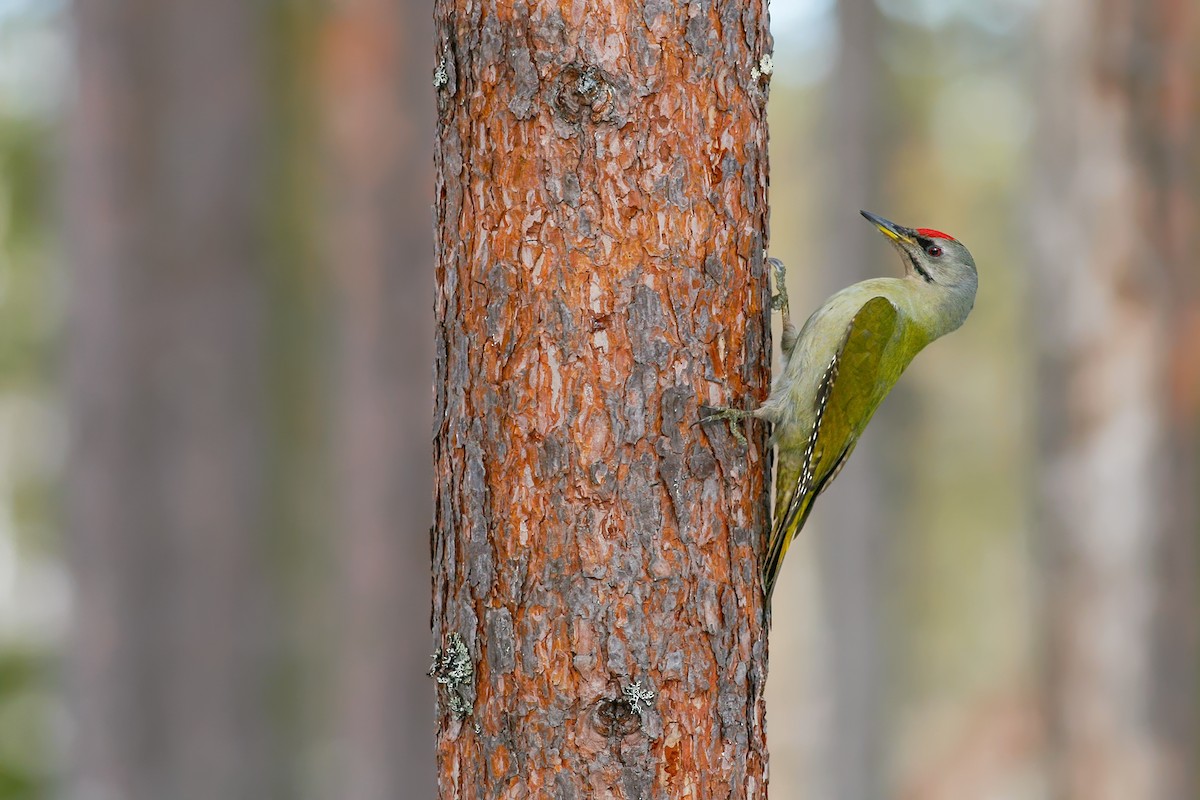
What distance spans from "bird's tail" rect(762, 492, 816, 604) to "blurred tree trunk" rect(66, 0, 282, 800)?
18.6 ft

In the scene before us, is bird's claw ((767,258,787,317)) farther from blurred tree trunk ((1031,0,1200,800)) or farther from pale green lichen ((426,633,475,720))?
blurred tree trunk ((1031,0,1200,800))

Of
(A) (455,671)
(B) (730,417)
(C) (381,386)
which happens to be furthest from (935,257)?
(C) (381,386)

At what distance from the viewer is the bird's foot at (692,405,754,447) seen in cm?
239

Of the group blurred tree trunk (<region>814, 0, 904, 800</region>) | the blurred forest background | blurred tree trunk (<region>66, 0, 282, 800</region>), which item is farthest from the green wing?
blurred tree trunk (<region>814, 0, 904, 800</region>)

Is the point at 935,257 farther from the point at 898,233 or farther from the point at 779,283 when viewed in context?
the point at 779,283

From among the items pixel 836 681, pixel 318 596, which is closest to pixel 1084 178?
pixel 836 681

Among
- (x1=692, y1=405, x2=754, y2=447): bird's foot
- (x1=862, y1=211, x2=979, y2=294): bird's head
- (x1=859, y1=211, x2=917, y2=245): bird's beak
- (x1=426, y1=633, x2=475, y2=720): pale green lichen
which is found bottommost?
(x1=426, y1=633, x2=475, y2=720): pale green lichen

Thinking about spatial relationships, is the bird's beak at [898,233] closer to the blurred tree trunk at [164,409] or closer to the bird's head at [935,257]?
the bird's head at [935,257]

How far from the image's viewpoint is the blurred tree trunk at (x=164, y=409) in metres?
7.74

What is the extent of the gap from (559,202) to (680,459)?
54 centimetres

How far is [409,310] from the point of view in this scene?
8297 mm

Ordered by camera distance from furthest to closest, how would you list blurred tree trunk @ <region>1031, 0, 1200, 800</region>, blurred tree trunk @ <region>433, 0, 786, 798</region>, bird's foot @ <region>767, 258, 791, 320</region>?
blurred tree trunk @ <region>1031, 0, 1200, 800</region> < bird's foot @ <region>767, 258, 791, 320</region> < blurred tree trunk @ <region>433, 0, 786, 798</region>

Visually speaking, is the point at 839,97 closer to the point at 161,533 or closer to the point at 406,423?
the point at 406,423

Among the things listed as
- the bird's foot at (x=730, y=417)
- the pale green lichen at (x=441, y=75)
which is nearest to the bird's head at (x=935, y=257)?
the bird's foot at (x=730, y=417)
